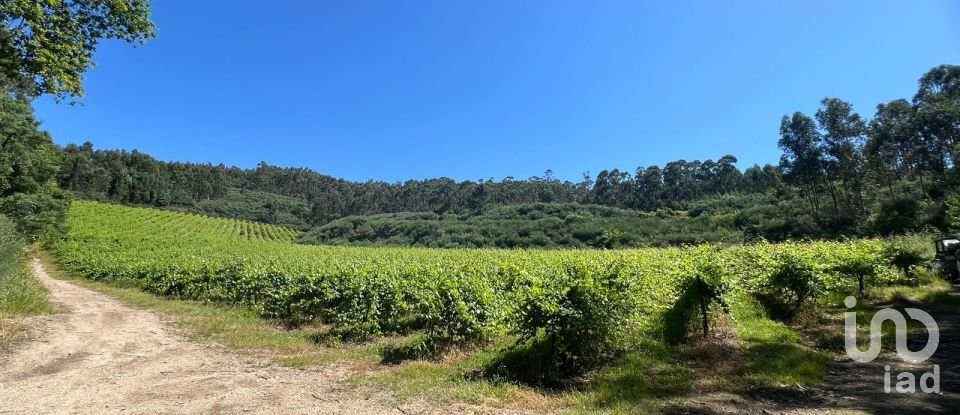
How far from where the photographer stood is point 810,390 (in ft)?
21.4

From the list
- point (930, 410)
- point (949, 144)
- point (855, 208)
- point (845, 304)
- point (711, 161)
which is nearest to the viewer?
point (930, 410)

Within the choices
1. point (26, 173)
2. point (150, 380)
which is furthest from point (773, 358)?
point (26, 173)

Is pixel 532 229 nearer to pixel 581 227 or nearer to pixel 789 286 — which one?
pixel 581 227

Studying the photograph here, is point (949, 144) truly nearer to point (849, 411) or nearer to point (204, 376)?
point (849, 411)

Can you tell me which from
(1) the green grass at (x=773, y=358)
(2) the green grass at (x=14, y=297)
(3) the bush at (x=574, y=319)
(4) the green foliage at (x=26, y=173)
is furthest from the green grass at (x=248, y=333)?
(4) the green foliage at (x=26, y=173)

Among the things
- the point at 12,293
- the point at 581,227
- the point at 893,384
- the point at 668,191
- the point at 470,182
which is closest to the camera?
the point at 893,384

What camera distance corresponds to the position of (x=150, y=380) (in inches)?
292

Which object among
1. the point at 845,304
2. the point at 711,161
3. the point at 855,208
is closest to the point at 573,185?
the point at 711,161

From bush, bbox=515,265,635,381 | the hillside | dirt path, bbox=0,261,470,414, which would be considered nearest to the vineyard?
bush, bbox=515,265,635,381

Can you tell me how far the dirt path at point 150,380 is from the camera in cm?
615

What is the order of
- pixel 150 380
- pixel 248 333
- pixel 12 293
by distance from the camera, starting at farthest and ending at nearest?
pixel 12 293 < pixel 248 333 < pixel 150 380

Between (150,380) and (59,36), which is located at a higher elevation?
(59,36)

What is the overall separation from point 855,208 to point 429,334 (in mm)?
66886

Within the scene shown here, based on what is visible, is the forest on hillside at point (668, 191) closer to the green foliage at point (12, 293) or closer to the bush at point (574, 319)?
the bush at point (574, 319)
